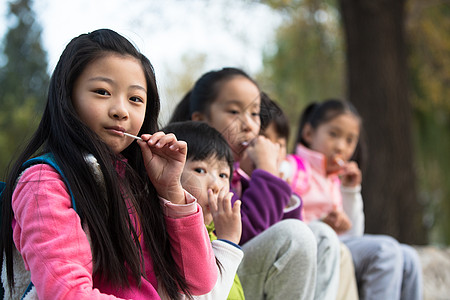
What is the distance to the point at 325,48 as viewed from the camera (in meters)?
6.33

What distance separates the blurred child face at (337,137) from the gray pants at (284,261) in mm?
1095

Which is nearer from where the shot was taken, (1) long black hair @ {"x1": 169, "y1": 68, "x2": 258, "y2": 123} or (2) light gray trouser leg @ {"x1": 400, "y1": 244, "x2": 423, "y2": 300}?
(1) long black hair @ {"x1": 169, "y1": 68, "x2": 258, "y2": 123}

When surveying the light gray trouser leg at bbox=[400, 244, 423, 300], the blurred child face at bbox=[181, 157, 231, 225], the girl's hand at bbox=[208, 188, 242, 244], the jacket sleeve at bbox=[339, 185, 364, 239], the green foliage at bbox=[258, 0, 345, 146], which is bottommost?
the light gray trouser leg at bbox=[400, 244, 423, 300]

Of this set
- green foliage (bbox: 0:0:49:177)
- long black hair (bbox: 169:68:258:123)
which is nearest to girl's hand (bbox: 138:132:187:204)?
long black hair (bbox: 169:68:258:123)

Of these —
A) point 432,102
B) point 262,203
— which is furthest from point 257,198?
point 432,102

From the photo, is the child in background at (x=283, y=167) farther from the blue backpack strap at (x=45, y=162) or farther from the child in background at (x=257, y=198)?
the blue backpack strap at (x=45, y=162)

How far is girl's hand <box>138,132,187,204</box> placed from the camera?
1.14 m

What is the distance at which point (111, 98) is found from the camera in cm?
110

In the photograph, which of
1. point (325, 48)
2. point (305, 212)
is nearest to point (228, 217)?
point (305, 212)

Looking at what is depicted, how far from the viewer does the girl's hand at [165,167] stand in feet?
3.73

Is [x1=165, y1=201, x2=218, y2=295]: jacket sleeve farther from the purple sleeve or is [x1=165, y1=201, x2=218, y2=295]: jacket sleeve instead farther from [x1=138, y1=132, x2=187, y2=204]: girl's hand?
the purple sleeve

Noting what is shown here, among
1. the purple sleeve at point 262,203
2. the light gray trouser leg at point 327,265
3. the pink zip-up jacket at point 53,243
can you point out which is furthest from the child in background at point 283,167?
the pink zip-up jacket at point 53,243

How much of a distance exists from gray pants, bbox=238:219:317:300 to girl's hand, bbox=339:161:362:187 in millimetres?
1036

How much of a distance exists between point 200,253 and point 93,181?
0.29m
